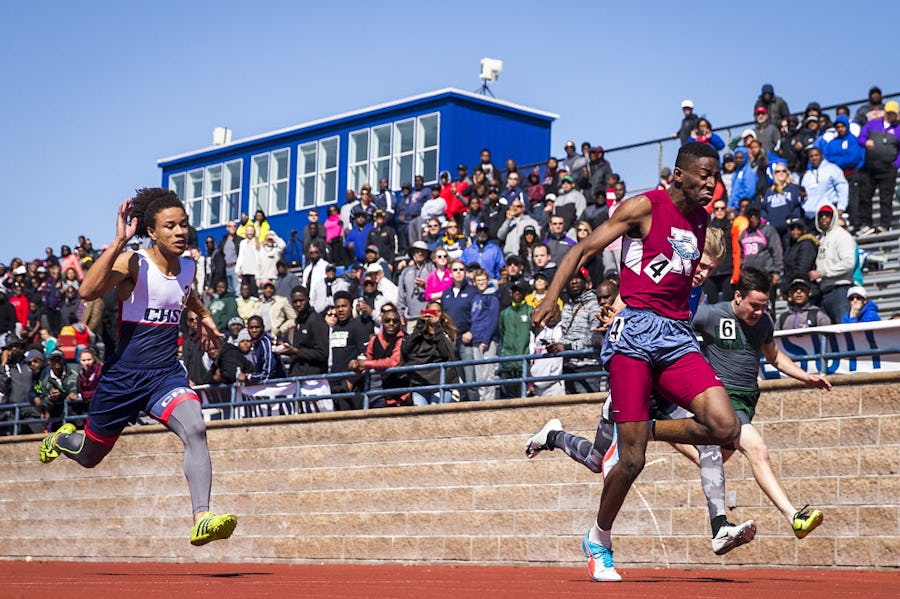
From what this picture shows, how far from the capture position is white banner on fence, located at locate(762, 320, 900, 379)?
12.5 m

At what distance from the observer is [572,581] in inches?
366

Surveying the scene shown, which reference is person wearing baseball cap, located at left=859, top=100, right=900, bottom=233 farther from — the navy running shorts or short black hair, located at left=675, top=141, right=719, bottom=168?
the navy running shorts

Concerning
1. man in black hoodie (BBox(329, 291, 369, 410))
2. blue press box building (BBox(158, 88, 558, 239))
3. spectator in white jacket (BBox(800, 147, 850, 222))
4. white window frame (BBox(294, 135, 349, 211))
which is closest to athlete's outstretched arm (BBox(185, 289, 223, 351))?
man in black hoodie (BBox(329, 291, 369, 410))

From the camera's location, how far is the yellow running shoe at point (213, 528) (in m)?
8.95

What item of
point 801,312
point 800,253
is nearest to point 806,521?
point 801,312

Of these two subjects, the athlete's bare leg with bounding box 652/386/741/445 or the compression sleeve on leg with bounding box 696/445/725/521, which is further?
the compression sleeve on leg with bounding box 696/445/725/521

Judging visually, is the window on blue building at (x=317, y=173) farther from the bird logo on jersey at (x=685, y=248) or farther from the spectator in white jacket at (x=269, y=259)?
the bird logo on jersey at (x=685, y=248)

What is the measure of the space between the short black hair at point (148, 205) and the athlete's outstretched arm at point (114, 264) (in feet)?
0.31

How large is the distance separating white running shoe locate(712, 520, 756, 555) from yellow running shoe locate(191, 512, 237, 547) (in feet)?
10.8

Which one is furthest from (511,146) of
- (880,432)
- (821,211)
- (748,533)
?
(748,533)

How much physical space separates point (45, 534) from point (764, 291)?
13874mm

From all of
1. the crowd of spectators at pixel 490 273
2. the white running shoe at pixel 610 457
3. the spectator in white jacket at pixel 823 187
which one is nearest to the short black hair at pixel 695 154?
the white running shoe at pixel 610 457

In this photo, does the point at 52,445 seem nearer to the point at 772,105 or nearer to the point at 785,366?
the point at 785,366

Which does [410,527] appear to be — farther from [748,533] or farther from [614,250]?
[748,533]
